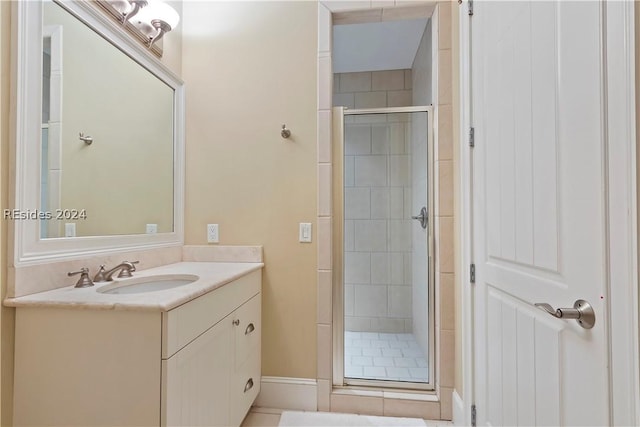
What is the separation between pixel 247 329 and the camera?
163 centimetres

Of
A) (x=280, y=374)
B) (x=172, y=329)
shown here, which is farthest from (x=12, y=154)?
(x=280, y=374)

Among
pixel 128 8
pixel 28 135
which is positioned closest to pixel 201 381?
pixel 28 135

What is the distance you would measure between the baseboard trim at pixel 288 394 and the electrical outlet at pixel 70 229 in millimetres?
1317

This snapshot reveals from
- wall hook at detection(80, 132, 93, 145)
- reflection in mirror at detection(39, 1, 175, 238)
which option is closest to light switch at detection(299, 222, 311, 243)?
reflection in mirror at detection(39, 1, 175, 238)

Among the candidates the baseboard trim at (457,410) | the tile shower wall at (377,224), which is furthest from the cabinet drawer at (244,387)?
the baseboard trim at (457,410)

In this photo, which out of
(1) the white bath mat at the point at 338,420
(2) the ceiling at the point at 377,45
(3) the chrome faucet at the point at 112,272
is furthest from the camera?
(2) the ceiling at the point at 377,45

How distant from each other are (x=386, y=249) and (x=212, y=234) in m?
1.21

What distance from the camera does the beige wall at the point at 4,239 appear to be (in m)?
Result: 0.99

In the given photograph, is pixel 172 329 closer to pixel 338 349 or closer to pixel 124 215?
pixel 124 215

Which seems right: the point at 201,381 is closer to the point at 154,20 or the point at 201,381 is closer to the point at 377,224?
the point at 377,224

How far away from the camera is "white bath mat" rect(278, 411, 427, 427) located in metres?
1.69

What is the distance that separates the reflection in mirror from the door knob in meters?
1.71

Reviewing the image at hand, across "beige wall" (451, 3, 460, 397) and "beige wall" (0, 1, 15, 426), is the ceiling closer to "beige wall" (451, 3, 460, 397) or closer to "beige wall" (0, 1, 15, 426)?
"beige wall" (451, 3, 460, 397)

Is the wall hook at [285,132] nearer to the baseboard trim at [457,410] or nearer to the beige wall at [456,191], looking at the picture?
the beige wall at [456,191]
